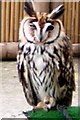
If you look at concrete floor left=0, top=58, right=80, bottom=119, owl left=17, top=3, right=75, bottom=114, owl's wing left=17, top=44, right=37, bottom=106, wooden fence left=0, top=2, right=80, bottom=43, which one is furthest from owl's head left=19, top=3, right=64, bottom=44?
wooden fence left=0, top=2, right=80, bottom=43

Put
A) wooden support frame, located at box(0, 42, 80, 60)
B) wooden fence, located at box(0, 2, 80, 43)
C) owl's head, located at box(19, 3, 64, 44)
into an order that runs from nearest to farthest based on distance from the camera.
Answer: owl's head, located at box(19, 3, 64, 44) → wooden support frame, located at box(0, 42, 80, 60) → wooden fence, located at box(0, 2, 80, 43)

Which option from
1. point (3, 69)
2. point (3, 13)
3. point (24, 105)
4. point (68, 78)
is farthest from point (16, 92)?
point (68, 78)

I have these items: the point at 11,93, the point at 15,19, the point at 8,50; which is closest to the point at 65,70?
the point at 11,93

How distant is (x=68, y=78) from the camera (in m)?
2.10

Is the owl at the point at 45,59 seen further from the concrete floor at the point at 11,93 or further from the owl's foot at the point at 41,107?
the concrete floor at the point at 11,93

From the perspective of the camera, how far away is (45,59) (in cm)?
195

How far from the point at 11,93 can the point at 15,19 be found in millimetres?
1897

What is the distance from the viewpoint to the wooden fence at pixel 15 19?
19.7 ft

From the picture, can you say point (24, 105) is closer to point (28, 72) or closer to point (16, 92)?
point (16, 92)

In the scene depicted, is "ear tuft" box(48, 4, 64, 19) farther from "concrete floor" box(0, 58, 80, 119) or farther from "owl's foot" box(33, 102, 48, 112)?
"concrete floor" box(0, 58, 80, 119)

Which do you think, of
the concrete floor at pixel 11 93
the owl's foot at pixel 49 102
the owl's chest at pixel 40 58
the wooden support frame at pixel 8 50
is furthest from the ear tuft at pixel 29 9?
the wooden support frame at pixel 8 50

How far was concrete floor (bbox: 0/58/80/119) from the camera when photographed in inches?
148

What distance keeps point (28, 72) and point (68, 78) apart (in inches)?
7.6

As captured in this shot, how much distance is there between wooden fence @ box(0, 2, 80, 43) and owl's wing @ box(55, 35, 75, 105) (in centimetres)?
390
